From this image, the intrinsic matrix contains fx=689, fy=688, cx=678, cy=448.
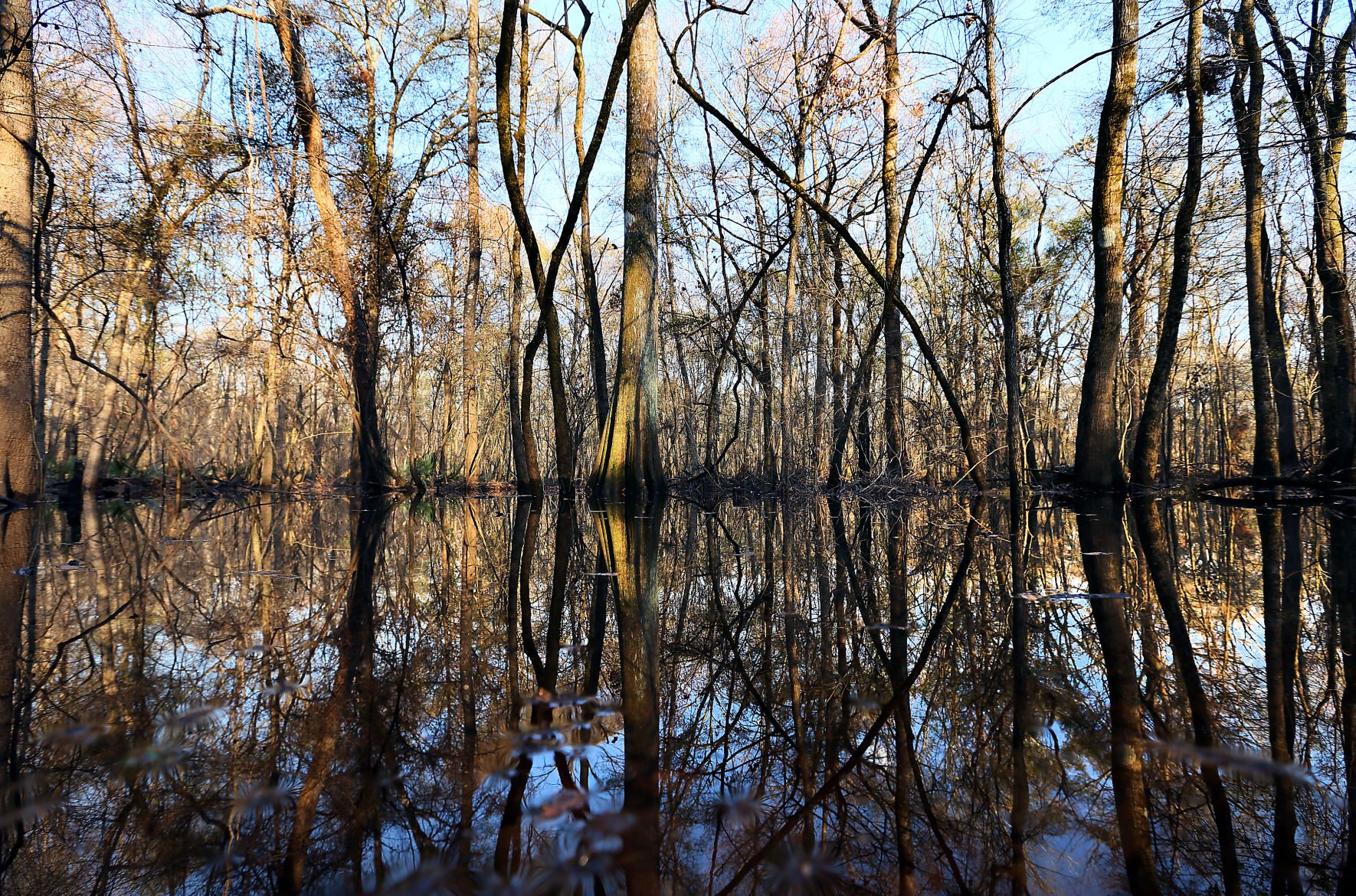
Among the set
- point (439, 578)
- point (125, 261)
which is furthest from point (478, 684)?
point (125, 261)

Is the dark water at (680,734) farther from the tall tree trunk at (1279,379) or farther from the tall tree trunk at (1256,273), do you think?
the tall tree trunk at (1279,379)

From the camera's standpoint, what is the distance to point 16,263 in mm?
7023

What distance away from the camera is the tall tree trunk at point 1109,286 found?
7324 millimetres

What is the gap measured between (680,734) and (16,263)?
9.23 meters

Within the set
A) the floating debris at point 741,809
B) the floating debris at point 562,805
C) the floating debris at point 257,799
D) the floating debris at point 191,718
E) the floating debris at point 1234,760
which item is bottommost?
the floating debris at point 1234,760

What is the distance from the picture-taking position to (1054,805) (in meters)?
0.91

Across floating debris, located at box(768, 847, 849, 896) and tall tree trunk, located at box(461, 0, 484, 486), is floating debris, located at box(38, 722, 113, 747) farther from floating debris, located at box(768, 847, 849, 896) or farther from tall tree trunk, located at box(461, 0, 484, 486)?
tall tree trunk, located at box(461, 0, 484, 486)

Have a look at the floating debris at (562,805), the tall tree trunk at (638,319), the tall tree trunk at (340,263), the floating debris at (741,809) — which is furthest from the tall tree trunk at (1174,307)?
the tall tree trunk at (340,263)

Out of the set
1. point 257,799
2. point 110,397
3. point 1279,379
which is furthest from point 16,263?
point 1279,379

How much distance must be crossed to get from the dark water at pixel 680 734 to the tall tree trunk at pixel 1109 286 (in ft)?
16.6

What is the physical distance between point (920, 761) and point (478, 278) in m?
13.5

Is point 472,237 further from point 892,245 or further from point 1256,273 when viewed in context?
point 1256,273

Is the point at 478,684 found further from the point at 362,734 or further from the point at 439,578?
the point at 439,578

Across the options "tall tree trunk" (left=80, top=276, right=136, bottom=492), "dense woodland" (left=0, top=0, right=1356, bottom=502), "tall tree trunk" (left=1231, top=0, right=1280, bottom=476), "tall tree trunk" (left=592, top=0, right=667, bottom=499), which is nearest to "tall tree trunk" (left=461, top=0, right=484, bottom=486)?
"dense woodland" (left=0, top=0, right=1356, bottom=502)
